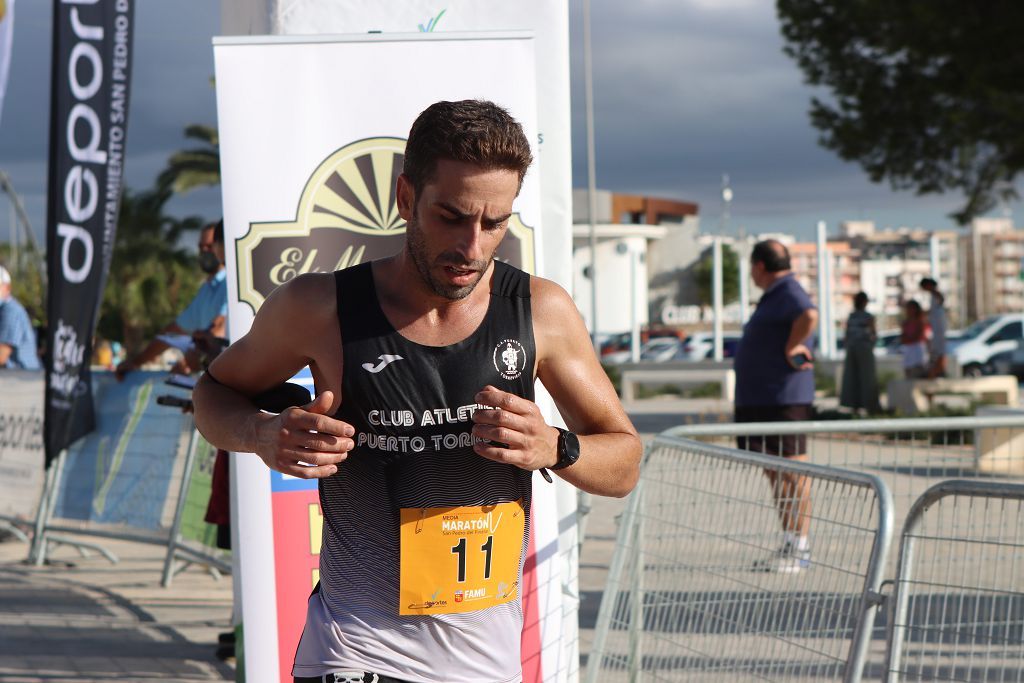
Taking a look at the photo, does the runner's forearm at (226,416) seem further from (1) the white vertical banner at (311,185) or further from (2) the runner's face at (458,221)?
(1) the white vertical banner at (311,185)

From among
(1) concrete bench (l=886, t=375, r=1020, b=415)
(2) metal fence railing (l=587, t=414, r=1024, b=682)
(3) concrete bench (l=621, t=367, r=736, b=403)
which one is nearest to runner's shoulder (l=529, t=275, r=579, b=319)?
(2) metal fence railing (l=587, t=414, r=1024, b=682)

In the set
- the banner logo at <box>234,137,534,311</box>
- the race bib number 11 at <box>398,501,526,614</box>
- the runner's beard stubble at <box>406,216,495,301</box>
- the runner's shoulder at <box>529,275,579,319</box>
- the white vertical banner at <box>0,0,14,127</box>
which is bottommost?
the race bib number 11 at <box>398,501,526,614</box>

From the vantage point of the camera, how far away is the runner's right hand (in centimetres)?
224

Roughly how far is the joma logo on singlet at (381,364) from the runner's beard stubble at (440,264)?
16 centimetres

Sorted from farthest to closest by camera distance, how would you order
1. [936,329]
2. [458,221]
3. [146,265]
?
[146,265]
[936,329]
[458,221]

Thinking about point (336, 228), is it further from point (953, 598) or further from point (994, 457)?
point (994, 457)

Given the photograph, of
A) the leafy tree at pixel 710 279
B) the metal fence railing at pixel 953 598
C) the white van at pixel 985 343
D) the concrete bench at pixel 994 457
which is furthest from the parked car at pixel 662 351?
the leafy tree at pixel 710 279

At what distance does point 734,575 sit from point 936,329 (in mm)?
15838

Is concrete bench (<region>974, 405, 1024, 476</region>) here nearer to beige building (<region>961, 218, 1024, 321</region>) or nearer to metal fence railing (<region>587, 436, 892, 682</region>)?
metal fence railing (<region>587, 436, 892, 682</region>)

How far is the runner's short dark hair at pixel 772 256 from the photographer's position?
25.7 feet

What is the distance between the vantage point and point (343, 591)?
8.26 feet

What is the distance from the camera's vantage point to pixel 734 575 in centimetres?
427

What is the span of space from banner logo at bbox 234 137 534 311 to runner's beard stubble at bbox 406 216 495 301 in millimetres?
1665

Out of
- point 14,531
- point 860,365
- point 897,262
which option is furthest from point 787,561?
point 897,262
